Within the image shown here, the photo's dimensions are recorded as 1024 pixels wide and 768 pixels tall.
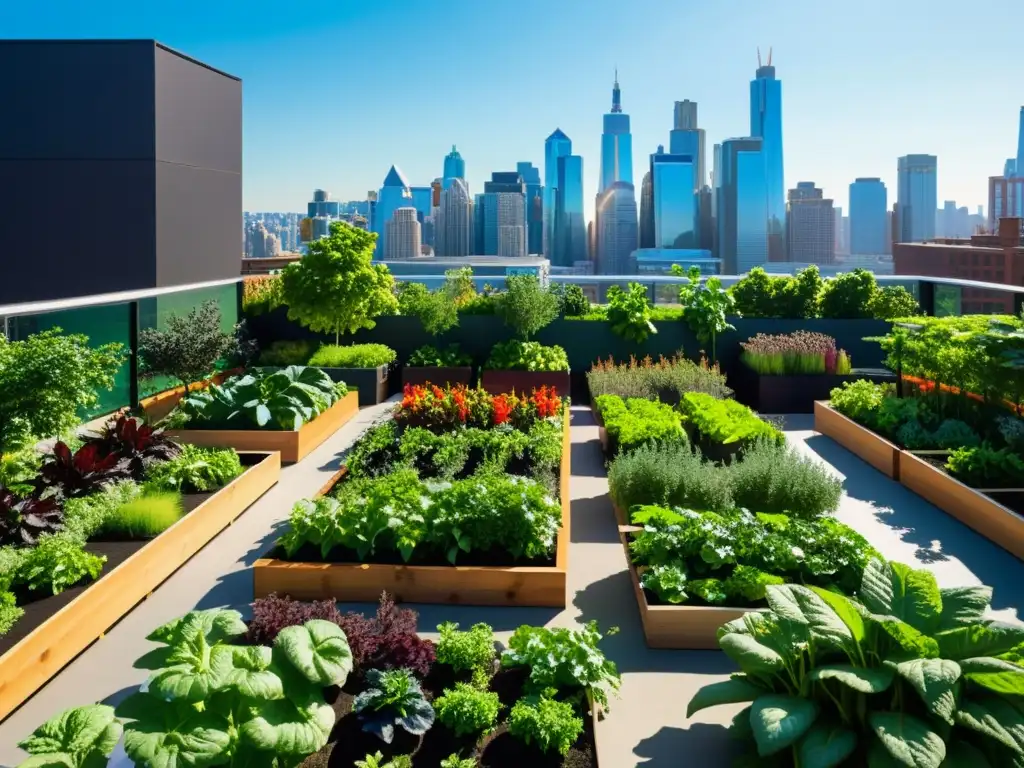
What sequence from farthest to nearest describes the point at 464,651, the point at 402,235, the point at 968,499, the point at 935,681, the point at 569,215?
the point at 569,215
the point at 402,235
the point at 968,499
the point at 464,651
the point at 935,681

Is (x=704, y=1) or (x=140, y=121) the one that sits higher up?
(x=704, y=1)

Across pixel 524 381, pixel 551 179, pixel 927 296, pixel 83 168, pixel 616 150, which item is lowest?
pixel 524 381

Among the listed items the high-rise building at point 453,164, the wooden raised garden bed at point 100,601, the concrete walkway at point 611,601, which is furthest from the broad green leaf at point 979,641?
the high-rise building at point 453,164

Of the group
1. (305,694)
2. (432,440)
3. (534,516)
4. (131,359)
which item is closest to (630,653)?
(534,516)

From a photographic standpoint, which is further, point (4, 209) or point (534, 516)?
point (4, 209)

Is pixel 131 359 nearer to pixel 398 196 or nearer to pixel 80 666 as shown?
pixel 80 666

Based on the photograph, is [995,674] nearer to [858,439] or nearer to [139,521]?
[139,521]

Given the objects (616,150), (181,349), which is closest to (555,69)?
(181,349)

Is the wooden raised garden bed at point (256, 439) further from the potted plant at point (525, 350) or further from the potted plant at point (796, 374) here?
the potted plant at point (796, 374)
